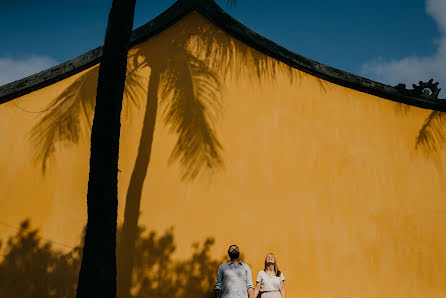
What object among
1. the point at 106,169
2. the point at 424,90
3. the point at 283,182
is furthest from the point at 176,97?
the point at 424,90

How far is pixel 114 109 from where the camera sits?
4176 millimetres

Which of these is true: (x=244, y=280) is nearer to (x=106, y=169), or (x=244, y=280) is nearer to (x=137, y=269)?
(x=137, y=269)

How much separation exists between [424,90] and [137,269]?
641 centimetres

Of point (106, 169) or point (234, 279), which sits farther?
point (234, 279)

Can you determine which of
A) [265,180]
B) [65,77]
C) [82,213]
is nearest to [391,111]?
[265,180]

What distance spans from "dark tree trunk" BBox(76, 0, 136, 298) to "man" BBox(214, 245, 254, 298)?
1753 mm

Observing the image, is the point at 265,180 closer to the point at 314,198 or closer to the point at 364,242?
the point at 314,198

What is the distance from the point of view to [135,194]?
227 inches

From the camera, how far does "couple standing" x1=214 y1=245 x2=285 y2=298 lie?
4.86 meters

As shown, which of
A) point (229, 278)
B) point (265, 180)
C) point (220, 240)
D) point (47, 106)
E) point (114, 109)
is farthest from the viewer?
point (47, 106)

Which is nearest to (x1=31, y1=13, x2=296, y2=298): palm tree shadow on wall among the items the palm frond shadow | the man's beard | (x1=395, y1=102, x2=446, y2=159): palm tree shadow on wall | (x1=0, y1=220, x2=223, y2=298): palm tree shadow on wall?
(x1=0, y1=220, x2=223, y2=298): palm tree shadow on wall

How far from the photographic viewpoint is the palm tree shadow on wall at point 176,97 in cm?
594

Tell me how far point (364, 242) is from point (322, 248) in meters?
0.76

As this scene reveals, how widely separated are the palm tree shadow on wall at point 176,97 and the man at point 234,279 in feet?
5.04
